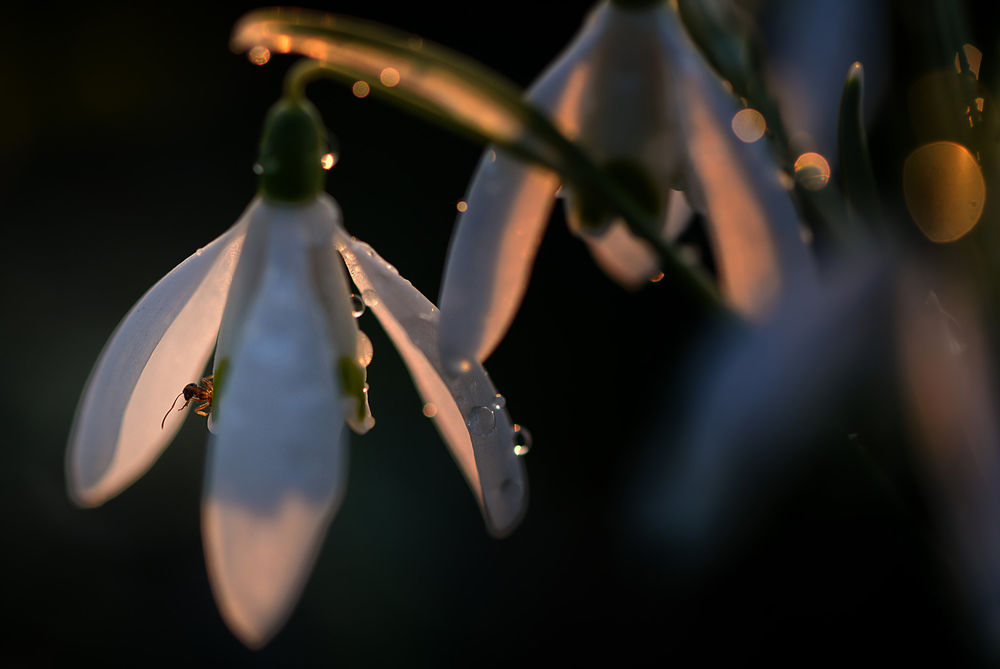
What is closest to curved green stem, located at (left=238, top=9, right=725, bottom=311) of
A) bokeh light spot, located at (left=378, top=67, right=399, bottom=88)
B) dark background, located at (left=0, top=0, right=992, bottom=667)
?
bokeh light spot, located at (left=378, top=67, right=399, bottom=88)

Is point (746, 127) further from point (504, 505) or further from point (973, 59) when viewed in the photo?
point (973, 59)

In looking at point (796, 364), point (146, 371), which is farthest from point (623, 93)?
point (146, 371)

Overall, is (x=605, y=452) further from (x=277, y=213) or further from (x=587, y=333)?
(x=277, y=213)

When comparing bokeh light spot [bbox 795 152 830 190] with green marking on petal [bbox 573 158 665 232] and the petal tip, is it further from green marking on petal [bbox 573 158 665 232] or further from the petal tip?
the petal tip

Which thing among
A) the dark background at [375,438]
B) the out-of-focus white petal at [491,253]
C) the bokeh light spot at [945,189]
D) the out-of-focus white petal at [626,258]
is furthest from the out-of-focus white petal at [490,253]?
the dark background at [375,438]

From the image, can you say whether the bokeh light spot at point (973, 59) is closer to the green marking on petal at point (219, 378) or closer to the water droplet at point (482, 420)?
the water droplet at point (482, 420)

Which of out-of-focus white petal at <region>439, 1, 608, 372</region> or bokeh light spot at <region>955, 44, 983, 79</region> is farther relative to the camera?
bokeh light spot at <region>955, 44, 983, 79</region>
